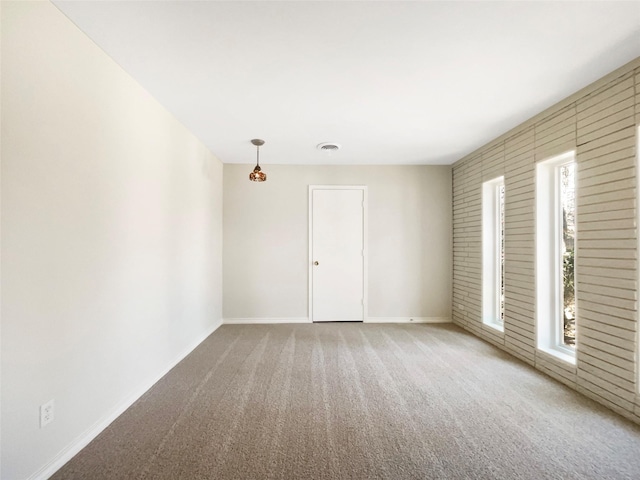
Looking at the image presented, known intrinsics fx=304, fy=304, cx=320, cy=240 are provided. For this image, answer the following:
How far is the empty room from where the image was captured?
5.21 ft

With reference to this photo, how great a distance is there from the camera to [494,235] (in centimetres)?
396

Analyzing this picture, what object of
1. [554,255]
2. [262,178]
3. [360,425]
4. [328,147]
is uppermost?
[328,147]

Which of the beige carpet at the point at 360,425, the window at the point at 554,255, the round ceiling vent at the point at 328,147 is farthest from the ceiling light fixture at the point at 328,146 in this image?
the beige carpet at the point at 360,425

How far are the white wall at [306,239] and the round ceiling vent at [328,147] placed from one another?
2.68 ft

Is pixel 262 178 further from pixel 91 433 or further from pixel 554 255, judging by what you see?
pixel 554 255

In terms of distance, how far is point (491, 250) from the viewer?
3955 mm

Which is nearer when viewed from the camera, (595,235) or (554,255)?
(595,235)

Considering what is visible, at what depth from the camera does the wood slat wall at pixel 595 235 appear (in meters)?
2.10

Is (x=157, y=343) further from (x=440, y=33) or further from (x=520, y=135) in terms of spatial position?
(x=520, y=135)

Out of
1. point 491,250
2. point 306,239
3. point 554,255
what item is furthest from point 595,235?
point 306,239

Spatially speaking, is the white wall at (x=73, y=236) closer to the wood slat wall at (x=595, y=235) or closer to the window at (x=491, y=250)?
the wood slat wall at (x=595, y=235)

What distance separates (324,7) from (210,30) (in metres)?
0.69

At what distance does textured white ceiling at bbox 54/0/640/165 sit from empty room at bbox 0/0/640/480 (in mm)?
17

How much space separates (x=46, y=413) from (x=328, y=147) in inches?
136
